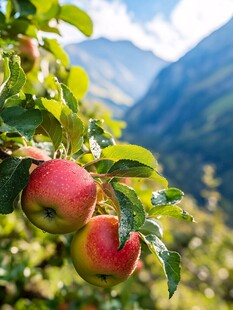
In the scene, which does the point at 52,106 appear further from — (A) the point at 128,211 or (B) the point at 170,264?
(B) the point at 170,264

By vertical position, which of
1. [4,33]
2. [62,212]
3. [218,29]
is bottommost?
[218,29]

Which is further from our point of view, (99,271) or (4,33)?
(4,33)

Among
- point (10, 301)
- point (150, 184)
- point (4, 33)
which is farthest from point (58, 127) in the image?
point (150, 184)

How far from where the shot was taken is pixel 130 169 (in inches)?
31.5

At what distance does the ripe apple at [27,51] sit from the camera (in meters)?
1.49

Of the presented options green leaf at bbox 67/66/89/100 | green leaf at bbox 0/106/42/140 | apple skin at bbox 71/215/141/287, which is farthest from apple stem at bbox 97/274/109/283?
green leaf at bbox 67/66/89/100

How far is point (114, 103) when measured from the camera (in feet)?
474

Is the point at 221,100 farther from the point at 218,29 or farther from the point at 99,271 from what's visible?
the point at 99,271

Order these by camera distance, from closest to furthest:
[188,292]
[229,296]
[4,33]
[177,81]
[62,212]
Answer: [62,212]
[4,33]
[229,296]
[188,292]
[177,81]

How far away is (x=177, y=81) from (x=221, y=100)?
799 inches

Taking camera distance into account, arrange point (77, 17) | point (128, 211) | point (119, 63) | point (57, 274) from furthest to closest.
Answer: point (119, 63), point (57, 274), point (77, 17), point (128, 211)

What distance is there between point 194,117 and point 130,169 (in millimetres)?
83175

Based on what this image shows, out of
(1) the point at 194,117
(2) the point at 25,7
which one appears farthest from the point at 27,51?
(1) the point at 194,117

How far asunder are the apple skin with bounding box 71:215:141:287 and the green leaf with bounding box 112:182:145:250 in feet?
0.29
